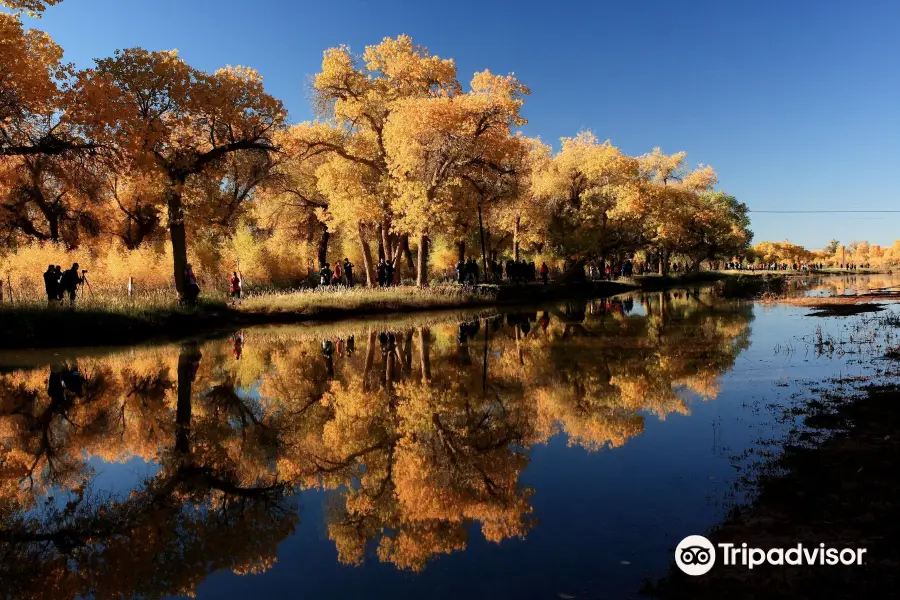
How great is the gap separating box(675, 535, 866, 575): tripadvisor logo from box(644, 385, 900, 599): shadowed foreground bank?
63 mm

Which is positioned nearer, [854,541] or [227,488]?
[854,541]

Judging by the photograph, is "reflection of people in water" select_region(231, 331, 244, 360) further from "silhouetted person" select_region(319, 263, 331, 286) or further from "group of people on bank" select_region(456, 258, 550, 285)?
"group of people on bank" select_region(456, 258, 550, 285)

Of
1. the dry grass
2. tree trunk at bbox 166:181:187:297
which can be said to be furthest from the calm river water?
the dry grass

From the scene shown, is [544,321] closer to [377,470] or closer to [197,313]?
[197,313]

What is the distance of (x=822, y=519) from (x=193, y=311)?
74.5ft

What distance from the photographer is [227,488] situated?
6.60m

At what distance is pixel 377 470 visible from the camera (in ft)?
23.2

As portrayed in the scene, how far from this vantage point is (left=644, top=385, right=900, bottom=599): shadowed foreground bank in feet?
13.0

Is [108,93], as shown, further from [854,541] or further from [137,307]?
[854,541]

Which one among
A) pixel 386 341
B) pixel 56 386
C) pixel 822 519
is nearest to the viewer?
pixel 822 519

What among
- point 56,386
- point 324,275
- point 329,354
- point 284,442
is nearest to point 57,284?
point 56,386

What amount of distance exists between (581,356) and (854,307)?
1894cm

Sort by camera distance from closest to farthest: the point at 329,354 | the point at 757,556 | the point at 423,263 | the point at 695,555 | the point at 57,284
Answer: the point at 757,556, the point at 695,555, the point at 329,354, the point at 57,284, the point at 423,263

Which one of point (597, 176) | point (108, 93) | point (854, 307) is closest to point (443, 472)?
point (108, 93)
